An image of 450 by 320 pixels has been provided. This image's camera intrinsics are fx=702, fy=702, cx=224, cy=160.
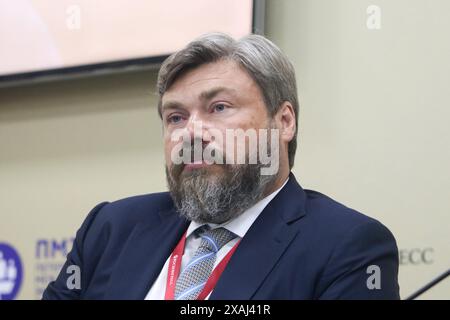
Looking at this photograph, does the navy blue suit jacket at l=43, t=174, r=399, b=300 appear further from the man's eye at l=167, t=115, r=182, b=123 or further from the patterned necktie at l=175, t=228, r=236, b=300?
the man's eye at l=167, t=115, r=182, b=123

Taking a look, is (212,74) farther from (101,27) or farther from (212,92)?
(101,27)

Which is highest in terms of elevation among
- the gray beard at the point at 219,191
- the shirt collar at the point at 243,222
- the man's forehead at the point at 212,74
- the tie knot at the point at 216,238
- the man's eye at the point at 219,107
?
the man's forehead at the point at 212,74

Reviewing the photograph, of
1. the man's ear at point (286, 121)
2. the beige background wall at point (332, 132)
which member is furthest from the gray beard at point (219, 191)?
the beige background wall at point (332, 132)

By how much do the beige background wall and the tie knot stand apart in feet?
2.00

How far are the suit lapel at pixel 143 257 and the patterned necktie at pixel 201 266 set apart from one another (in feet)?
0.24

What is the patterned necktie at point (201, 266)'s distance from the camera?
1.29 metres

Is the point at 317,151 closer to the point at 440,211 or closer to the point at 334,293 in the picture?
the point at 440,211

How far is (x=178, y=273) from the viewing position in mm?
1356

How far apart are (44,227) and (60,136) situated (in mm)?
315

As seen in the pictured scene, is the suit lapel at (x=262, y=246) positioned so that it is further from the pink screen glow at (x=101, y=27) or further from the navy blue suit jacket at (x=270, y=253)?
the pink screen glow at (x=101, y=27)

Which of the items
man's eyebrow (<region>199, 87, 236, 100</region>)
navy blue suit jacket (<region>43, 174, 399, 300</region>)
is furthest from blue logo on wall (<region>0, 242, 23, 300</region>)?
man's eyebrow (<region>199, 87, 236, 100</region>)

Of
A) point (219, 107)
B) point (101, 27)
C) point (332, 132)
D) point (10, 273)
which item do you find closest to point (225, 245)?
point (219, 107)

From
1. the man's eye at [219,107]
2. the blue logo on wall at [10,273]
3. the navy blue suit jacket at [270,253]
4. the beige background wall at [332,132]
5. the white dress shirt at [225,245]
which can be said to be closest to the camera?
the navy blue suit jacket at [270,253]
